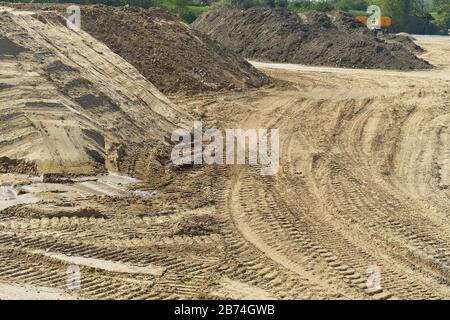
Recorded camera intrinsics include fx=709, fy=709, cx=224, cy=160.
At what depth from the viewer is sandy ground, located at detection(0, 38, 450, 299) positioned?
27.1 ft

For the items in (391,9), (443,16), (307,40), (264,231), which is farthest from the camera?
(443,16)

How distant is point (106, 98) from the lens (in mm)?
14977

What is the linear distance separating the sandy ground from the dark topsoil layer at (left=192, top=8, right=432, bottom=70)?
636 inches

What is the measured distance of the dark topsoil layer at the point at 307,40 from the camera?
107ft

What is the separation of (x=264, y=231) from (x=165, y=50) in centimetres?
1251

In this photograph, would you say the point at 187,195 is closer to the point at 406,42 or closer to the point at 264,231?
the point at 264,231

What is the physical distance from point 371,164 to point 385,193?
2.15m

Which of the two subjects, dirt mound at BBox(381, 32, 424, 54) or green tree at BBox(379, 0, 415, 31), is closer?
dirt mound at BBox(381, 32, 424, 54)

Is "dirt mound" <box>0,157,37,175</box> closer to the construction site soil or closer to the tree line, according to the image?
the construction site soil

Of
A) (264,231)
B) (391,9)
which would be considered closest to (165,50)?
(264,231)

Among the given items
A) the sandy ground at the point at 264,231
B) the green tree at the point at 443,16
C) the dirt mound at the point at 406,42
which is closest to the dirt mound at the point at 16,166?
the sandy ground at the point at 264,231

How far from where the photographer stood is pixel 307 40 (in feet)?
113

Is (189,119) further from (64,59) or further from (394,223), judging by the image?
(394,223)

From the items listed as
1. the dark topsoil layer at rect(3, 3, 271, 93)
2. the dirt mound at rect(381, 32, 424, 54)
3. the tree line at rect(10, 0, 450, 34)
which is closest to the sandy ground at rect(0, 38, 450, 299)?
the dark topsoil layer at rect(3, 3, 271, 93)
